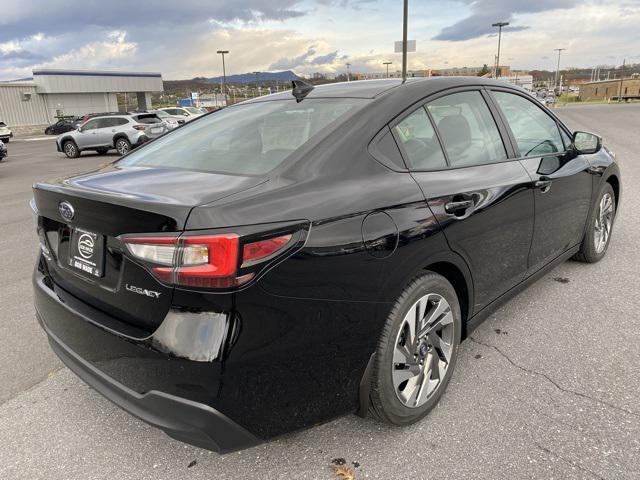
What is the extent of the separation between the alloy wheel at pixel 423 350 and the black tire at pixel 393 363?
23 millimetres

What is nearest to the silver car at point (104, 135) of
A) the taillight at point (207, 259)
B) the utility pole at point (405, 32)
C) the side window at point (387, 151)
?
the utility pole at point (405, 32)

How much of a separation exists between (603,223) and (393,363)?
3260 millimetres

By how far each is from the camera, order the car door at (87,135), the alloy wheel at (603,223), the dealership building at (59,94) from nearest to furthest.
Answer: the alloy wheel at (603,223)
the car door at (87,135)
the dealership building at (59,94)

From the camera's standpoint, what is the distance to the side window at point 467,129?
274cm

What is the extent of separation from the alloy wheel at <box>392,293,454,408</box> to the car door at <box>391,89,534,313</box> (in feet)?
1.04

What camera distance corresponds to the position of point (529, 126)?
355 centimetres

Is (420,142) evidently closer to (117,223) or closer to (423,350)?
(423,350)

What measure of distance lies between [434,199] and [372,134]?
1.41ft

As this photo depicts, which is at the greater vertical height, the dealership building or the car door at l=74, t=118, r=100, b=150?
the dealership building

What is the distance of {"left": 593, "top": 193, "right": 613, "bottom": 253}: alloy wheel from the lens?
4.41 m

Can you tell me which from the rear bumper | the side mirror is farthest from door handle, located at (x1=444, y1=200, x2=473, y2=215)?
the side mirror

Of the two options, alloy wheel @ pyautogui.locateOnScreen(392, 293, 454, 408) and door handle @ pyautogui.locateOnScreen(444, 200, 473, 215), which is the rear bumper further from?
door handle @ pyautogui.locateOnScreen(444, 200, 473, 215)

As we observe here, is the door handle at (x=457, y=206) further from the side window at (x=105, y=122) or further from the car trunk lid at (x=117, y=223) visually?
the side window at (x=105, y=122)

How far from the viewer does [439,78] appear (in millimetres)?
2951
